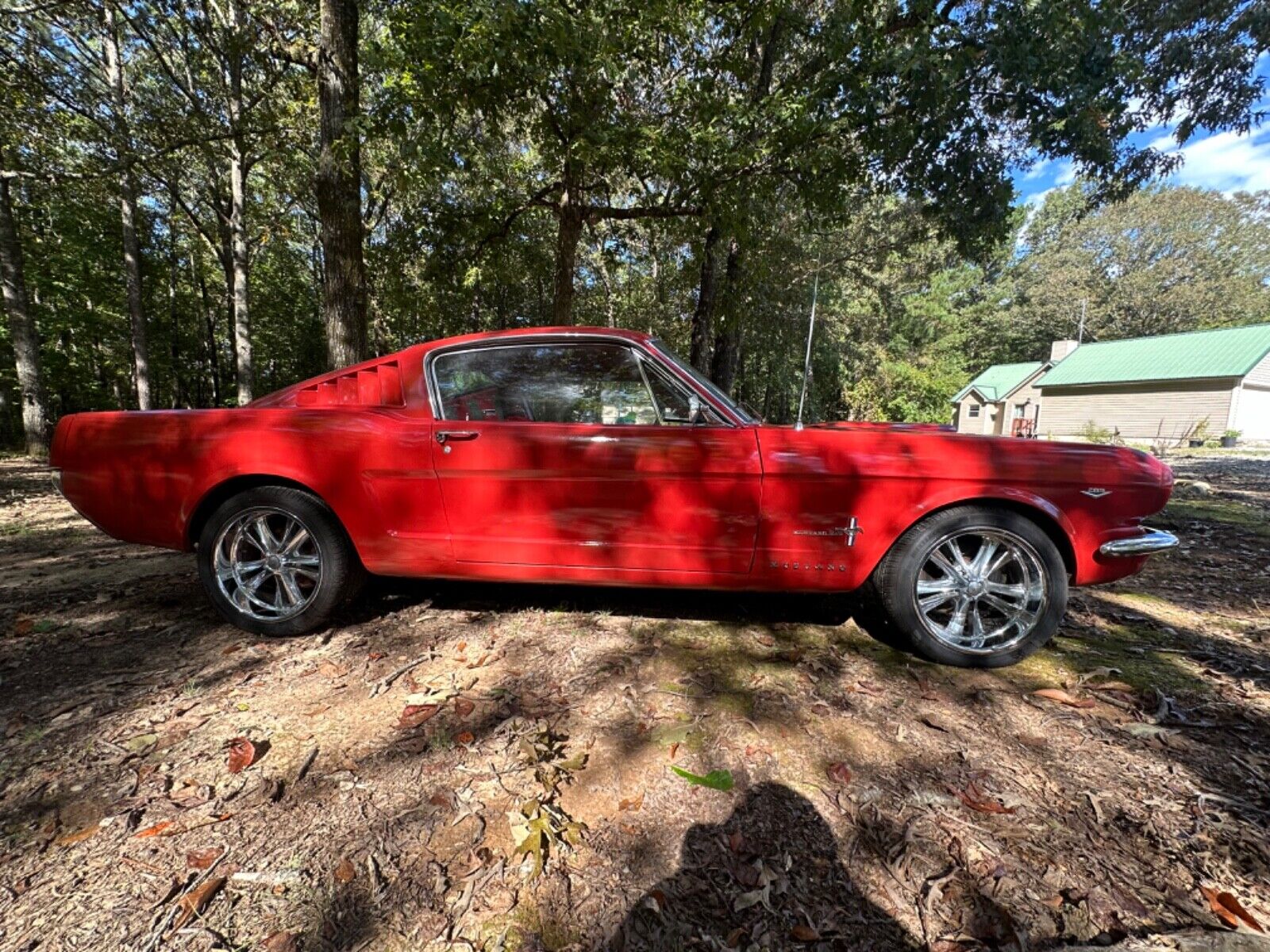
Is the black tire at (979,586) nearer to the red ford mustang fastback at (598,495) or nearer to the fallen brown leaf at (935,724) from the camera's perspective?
the red ford mustang fastback at (598,495)

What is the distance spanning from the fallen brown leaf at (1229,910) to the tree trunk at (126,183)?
44.8ft

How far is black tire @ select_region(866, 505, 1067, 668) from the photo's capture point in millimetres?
2498

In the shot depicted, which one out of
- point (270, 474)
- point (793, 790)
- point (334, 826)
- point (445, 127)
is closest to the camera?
point (334, 826)

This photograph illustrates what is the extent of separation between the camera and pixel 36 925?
1295 millimetres

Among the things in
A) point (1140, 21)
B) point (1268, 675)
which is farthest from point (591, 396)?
point (1140, 21)

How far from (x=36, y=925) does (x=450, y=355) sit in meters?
2.37

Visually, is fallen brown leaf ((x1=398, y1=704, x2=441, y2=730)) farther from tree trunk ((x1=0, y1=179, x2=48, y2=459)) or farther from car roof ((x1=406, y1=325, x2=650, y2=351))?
tree trunk ((x1=0, y1=179, x2=48, y2=459))

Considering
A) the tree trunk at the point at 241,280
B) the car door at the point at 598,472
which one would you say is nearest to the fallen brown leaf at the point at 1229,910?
the car door at the point at 598,472

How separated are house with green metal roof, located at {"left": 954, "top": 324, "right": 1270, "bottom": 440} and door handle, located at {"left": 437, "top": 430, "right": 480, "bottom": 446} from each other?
23714 millimetres

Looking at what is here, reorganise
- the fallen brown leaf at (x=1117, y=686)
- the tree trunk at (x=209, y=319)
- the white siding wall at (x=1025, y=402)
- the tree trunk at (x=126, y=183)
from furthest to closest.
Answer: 1. the white siding wall at (x=1025, y=402)
2. the tree trunk at (x=209, y=319)
3. the tree trunk at (x=126, y=183)
4. the fallen brown leaf at (x=1117, y=686)

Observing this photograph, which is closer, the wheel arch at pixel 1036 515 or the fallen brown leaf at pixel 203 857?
the fallen brown leaf at pixel 203 857

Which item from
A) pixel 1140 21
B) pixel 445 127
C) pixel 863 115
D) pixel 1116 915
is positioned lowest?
pixel 1116 915

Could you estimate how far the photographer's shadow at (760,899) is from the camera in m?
1.29

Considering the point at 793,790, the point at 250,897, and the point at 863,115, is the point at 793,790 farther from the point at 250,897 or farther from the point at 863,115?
the point at 863,115
